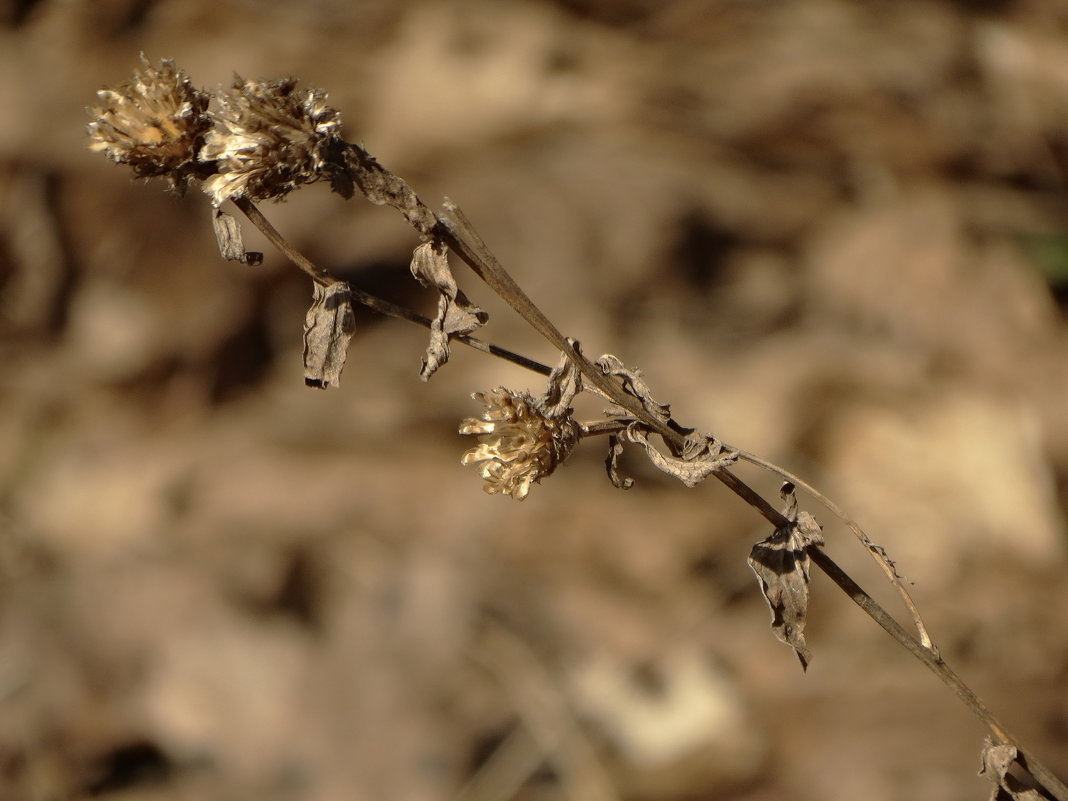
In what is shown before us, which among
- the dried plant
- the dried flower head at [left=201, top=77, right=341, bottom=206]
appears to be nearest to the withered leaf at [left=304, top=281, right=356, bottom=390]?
the dried plant

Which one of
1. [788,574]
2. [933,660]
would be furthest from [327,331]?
[933,660]

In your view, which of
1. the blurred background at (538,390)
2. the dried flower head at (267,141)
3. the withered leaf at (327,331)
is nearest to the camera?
the dried flower head at (267,141)

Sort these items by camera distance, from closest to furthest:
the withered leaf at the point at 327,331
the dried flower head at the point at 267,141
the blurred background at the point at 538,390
Answer: the dried flower head at the point at 267,141 → the withered leaf at the point at 327,331 → the blurred background at the point at 538,390

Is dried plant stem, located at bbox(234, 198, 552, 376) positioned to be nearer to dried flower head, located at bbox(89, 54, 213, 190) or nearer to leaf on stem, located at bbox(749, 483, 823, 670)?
dried flower head, located at bbox(89, 54, 213, 190)

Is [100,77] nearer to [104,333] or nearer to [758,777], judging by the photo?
[104,333]

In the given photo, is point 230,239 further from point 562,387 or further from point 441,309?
point 562,387

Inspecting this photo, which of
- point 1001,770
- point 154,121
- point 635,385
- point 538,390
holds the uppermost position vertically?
point 154,121

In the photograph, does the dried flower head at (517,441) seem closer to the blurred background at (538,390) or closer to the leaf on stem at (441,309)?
the leaf on stem at (441,309)

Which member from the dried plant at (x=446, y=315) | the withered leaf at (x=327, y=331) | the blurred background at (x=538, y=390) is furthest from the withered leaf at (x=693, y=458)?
the blurred background at (x=538, y=390)
